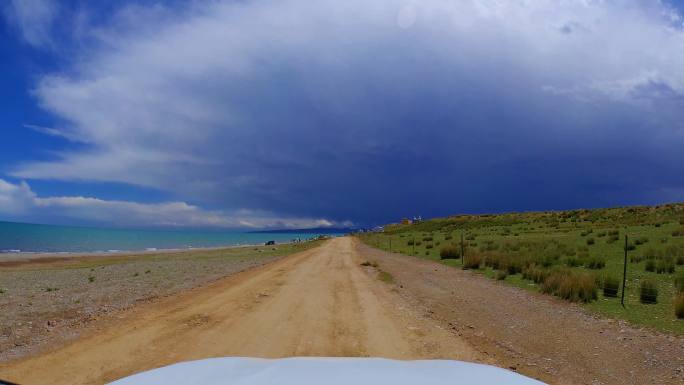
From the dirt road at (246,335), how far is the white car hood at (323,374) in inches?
127

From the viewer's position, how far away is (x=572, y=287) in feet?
43.3

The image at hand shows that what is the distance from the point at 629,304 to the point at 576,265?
25.7 feet

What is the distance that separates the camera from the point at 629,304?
11680 millimetres

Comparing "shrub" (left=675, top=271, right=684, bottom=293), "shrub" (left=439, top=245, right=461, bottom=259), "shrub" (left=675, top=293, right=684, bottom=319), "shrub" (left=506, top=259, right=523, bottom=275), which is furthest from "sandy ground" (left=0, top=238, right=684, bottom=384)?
"shrub" (left=439, top=245, right=461, bottom=259)

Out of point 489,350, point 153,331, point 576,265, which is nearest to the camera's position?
point 489,350

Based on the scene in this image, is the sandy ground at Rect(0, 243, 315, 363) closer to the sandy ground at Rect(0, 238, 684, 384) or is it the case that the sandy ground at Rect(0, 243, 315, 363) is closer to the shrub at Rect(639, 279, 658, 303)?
the sandy ground at Rect(0, 238, 684, 384)

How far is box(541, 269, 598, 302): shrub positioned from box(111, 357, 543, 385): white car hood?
10.5m

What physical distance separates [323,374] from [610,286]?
13161mm

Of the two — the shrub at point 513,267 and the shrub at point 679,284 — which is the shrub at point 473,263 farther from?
the shrub at point 679,284

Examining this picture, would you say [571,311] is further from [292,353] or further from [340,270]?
[340,270]

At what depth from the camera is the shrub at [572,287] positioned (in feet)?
Answer: 41.7

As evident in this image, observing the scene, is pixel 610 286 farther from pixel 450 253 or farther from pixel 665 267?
pixel 450 253

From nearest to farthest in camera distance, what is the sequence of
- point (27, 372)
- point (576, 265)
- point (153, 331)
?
point (27, 372)
point (153, 331)
point (576, 265)

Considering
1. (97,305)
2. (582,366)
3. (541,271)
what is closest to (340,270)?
(541,271)
